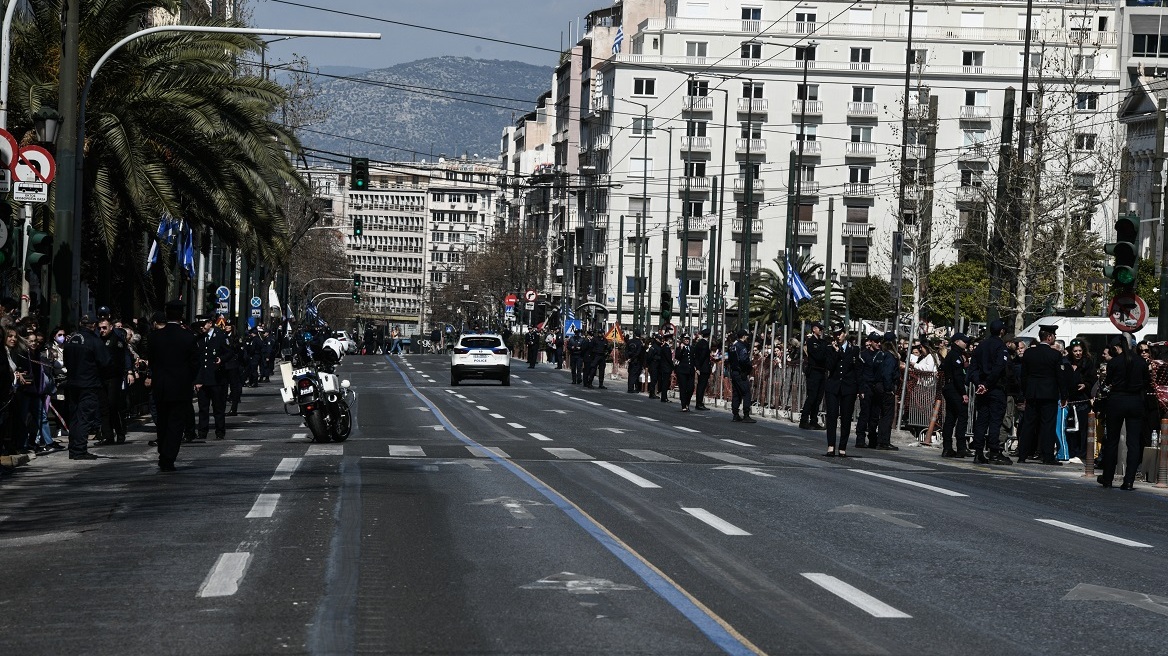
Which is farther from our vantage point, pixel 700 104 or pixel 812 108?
pixel 700 104

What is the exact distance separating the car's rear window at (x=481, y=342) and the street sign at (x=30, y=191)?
1320 inches

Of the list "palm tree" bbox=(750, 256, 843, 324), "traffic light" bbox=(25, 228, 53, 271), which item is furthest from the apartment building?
"traffic light" bbox=(25, 228, 53, 271)

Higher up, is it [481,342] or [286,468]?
[481,342]

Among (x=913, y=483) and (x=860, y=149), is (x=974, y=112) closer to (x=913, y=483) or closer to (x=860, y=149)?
(x=860, y=149)

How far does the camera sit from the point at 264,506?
1455 centimetres

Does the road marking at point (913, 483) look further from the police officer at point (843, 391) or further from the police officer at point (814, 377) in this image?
the police officer at point (814, 377)

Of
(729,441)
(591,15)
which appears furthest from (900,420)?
(591,15)

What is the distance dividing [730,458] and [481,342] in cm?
3361

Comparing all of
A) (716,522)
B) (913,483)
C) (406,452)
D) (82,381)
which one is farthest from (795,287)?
(716,522)

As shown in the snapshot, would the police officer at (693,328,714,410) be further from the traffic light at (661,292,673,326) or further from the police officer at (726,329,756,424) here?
the traffic light at (661,292,673,326)

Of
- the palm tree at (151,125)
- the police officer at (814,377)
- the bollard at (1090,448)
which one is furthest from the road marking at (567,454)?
the police officer at (814,377)

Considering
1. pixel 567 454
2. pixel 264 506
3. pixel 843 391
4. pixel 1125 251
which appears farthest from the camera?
pixel 843 391

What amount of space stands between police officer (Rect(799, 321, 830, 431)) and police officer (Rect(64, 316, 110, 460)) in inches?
569

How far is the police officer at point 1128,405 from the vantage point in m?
20.0
